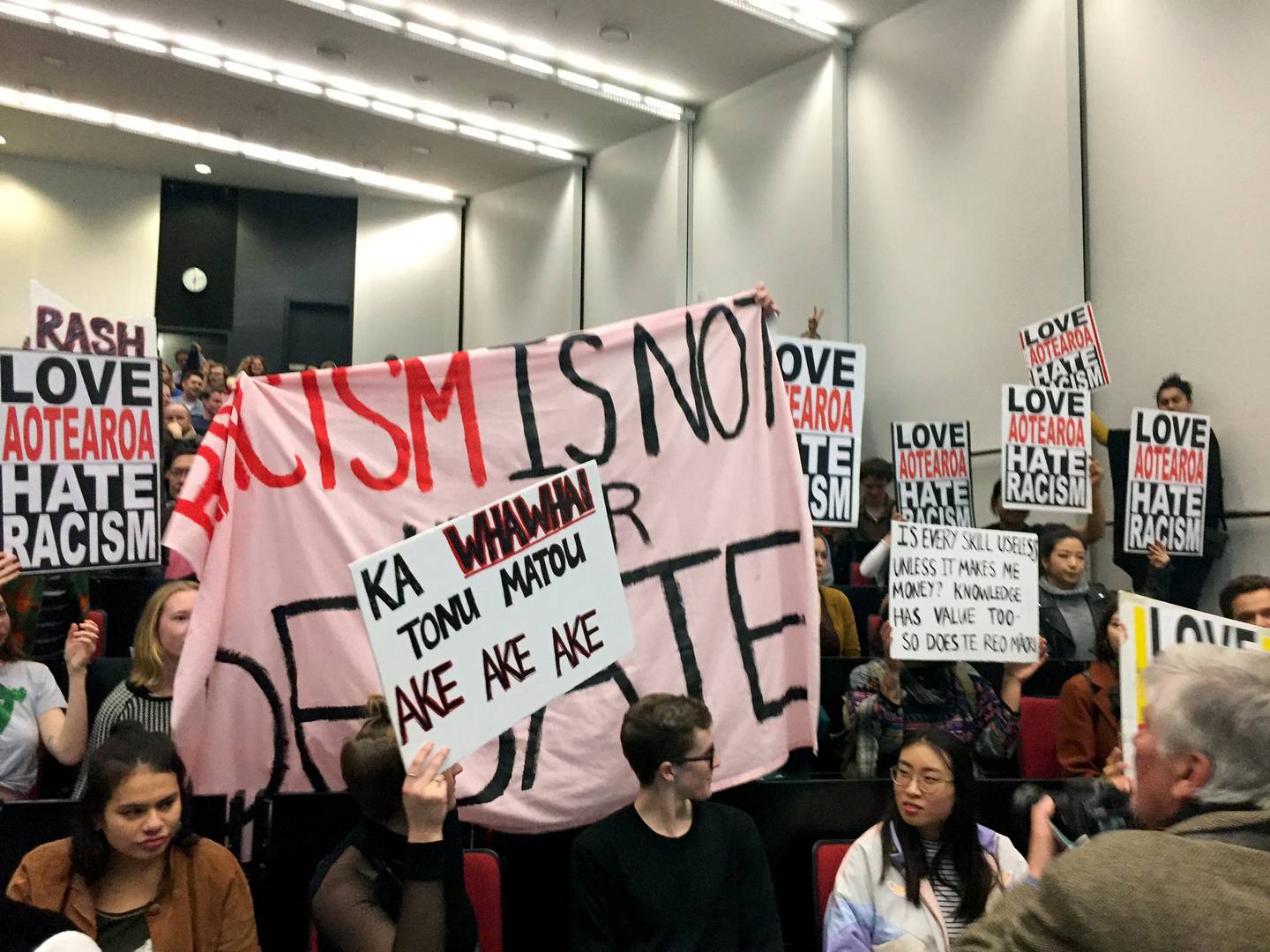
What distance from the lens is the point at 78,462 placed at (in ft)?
12.2

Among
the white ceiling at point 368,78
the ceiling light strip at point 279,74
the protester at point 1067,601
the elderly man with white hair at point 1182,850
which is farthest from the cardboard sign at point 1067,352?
the ceiling light strip at point 279,74

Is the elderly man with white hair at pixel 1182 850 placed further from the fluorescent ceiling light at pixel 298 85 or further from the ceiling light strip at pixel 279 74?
the fluorescent ceiling light at pixel 298 85

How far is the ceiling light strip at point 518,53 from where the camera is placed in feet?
31.6

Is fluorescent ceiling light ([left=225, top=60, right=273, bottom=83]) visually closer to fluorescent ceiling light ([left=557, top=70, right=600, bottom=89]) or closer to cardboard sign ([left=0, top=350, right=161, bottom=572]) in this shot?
fluorescent ceiling light ([left=557, top=70, right=600, bottom=89])

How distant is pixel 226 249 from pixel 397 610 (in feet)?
44.2

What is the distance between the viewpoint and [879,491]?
7.94 metres

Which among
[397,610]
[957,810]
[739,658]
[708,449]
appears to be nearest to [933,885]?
[957,810]

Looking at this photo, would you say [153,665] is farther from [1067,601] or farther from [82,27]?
[82,27]

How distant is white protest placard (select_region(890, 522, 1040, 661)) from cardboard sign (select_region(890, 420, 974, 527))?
2927 millimetres

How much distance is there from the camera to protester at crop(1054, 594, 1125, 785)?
4016mm

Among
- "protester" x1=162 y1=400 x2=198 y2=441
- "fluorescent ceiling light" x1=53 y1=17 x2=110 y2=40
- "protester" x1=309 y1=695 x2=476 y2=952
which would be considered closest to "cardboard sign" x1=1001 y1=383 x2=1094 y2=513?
"protester" x1=309 y1=695 x2=476 y2=952

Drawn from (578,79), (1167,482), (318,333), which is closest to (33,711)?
(1167,482)

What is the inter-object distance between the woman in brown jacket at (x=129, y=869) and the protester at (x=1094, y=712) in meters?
2.87

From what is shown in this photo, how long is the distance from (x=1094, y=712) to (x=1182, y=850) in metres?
2.93
